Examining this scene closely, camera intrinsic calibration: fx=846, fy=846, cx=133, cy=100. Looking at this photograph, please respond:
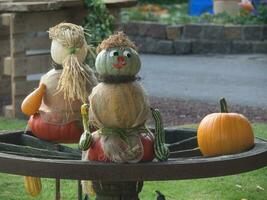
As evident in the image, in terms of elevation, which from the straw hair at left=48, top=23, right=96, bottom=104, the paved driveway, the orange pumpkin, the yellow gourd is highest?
the straw hair at left=48, top=23, right=96, bottom=104

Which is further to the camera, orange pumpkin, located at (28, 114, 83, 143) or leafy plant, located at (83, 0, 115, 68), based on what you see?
leafy plant, located at (83, 0, 115, 68)

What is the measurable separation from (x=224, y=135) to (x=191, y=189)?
206cm

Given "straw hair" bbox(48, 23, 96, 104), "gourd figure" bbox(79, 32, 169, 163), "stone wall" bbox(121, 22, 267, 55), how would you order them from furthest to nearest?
1. "stone wall" bbox(121, 22, 267, 55)
2. "straw hair" bbox(48, 23, 96, 104)
3. "gourd figure" bbox(79, 32, 169, 163)

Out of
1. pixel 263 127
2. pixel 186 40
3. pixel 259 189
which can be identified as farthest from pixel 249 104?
pixel 186 40

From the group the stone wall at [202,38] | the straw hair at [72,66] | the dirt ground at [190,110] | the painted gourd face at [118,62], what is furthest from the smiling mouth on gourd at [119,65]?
the stone wall at [202,38]

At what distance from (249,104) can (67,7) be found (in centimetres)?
231

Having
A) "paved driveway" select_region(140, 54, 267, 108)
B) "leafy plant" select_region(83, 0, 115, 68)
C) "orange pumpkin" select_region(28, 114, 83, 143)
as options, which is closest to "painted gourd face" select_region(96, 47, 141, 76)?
"orange pumpkin" select_region(28, 114, 83, 143)

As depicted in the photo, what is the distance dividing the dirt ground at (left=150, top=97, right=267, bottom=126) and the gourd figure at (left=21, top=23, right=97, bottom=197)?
13.2 ft

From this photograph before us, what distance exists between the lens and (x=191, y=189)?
541 centimetres

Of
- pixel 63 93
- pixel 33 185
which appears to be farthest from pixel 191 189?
pixel 63 93

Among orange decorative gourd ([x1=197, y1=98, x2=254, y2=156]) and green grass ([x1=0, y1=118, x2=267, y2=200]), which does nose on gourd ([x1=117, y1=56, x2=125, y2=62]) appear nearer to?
orange decorative gourd ([x1=197, y1=98, x2=254, y2=156])

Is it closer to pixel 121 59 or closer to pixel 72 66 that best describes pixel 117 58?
pixel 121 59

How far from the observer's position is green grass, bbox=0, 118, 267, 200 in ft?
17.1

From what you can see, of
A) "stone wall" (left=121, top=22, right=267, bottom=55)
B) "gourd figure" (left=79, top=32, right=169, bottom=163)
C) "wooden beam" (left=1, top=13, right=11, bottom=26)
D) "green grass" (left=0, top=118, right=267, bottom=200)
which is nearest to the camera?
"gourd figure" (left=79, top=32, right=169, bottom=163)
